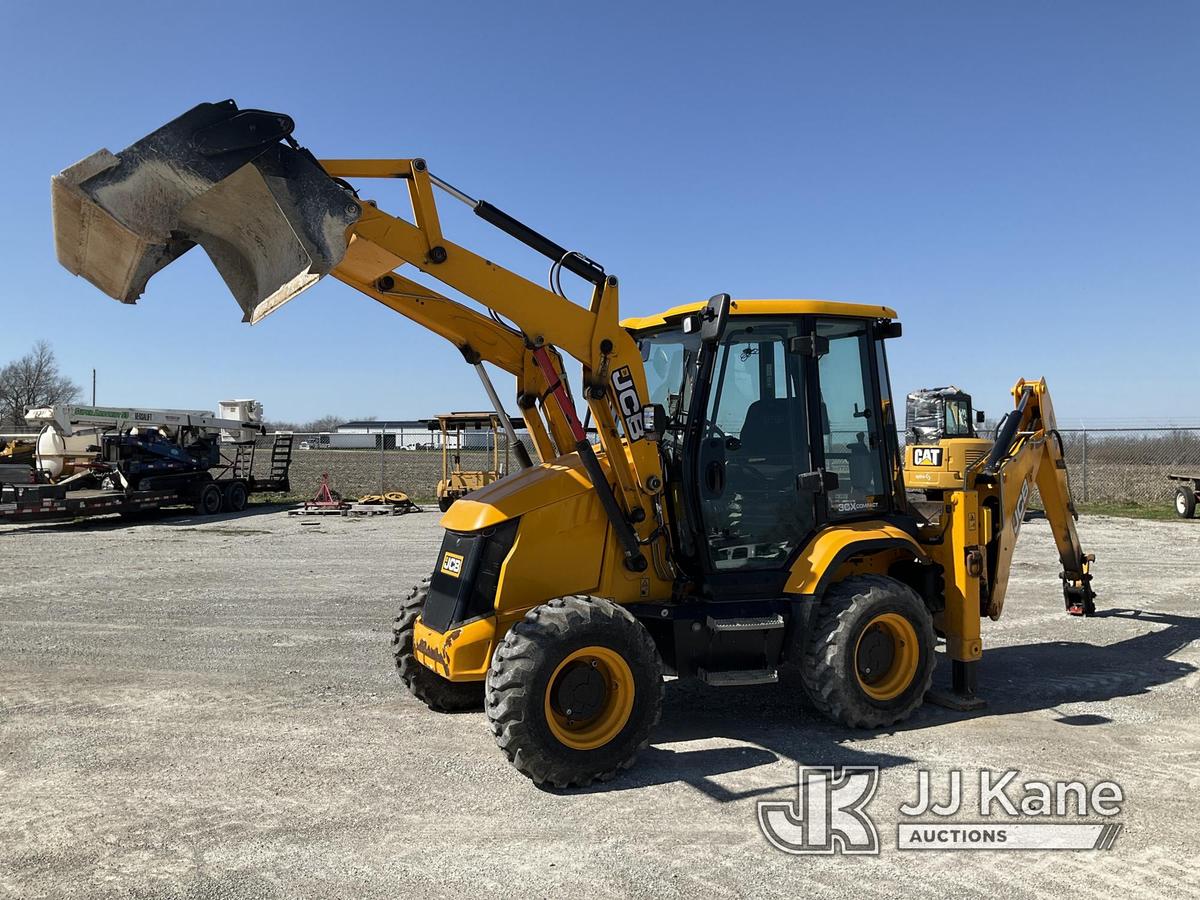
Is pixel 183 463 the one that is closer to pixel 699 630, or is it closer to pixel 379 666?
pixel 379 666

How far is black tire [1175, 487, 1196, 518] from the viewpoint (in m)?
18.5

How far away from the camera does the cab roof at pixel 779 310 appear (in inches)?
213

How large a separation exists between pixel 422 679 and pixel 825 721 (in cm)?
259

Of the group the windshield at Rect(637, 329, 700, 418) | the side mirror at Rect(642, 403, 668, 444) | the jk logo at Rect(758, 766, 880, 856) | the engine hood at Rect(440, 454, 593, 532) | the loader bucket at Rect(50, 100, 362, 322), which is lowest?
the jk logo at Rect(758, 766, 880, 856)

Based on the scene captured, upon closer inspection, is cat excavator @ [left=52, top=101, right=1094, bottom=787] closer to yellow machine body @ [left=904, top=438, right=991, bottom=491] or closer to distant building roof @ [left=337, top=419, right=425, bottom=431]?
yellow machine body @ [left=904, top=438, right=991, bottom=491]

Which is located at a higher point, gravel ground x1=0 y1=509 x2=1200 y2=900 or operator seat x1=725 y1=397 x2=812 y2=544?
operator seat x1=725 y1=397 x2=812 y2=544

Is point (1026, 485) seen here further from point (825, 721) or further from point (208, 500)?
point (208, 500)

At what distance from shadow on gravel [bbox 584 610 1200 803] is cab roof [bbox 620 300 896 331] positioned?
257 centimetres

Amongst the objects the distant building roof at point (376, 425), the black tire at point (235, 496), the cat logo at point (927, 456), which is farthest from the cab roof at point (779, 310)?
the distant building roof at point (376, 425)

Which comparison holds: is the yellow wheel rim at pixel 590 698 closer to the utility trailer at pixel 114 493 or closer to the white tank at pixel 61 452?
the utility trailer at pixel 114 493

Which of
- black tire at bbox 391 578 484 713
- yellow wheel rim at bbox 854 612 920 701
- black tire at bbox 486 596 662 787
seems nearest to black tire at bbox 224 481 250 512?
black tire at bbox 391 578 484 713

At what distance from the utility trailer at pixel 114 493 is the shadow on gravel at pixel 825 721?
16.6 meters

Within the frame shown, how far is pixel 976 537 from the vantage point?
5914 millimetres

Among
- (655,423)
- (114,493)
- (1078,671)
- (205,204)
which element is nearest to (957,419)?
(1078,671)
